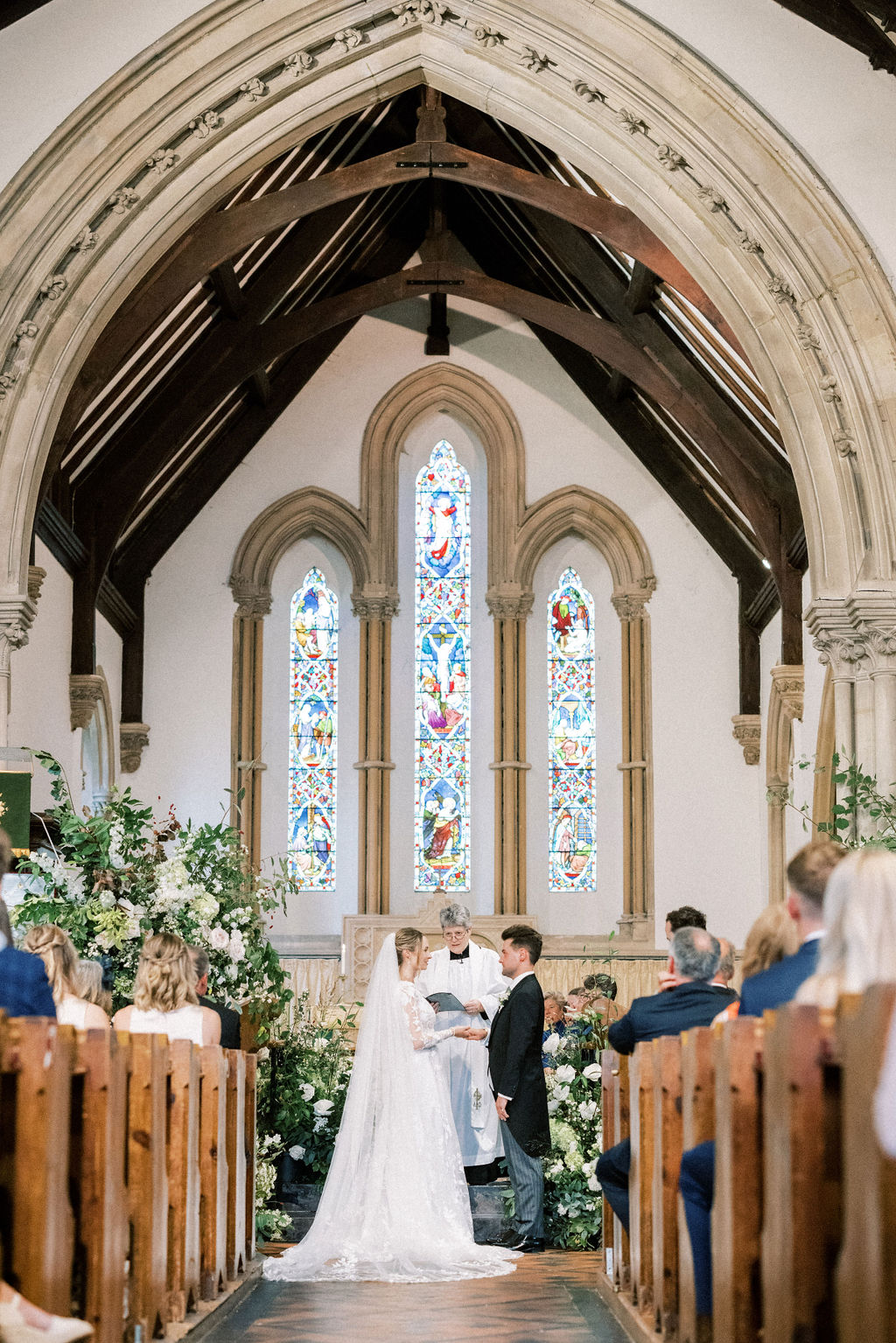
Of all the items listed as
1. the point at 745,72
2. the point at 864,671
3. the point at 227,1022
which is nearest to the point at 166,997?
the point at 227,1022

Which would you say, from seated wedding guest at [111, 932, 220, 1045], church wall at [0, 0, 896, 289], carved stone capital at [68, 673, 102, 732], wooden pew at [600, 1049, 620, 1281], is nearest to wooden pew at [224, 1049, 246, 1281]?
seated wedding guest at [111, 932, 220, 1045]

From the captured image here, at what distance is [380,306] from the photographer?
10.8 meters

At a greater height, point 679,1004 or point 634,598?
point 634,598

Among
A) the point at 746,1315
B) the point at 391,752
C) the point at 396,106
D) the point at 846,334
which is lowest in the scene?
the point at 746,1315

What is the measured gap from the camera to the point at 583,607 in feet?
41.8

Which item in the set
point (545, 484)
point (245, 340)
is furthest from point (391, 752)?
point (245, 340)

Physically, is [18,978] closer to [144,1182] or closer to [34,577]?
[144,1182]

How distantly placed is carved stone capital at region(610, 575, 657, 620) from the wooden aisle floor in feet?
25.3

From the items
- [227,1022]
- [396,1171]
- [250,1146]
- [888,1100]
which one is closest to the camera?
[888,1100]

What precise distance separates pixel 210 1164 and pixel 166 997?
1.56 feet

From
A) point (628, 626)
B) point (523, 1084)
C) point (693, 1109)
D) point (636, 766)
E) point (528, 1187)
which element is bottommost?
point (528, 1187)

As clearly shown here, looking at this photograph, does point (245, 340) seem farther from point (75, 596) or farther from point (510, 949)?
point (510, 949)

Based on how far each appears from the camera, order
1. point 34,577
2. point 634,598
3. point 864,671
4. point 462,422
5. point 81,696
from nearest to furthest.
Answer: point 864,671
point 34,577
point 81,696
point 634,598
point 462,422

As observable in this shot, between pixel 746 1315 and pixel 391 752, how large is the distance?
9.79 meters
